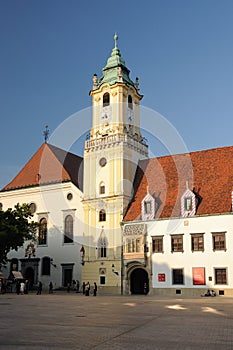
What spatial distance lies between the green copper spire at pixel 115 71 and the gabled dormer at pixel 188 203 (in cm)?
1502

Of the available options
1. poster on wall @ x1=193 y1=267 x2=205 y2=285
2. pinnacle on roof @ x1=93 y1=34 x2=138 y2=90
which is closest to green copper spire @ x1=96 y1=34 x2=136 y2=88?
pinnacle on roof @ x1=93 y1=34 x2=138 y2=90

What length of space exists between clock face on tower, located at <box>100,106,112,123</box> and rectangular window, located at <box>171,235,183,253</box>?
1511 cm

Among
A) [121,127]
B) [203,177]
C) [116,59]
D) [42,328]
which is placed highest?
[116,59]

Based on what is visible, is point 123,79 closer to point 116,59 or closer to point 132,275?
point 116,59

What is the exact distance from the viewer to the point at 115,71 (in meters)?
47.3

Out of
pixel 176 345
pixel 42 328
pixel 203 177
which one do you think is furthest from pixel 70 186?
pixel 176 345

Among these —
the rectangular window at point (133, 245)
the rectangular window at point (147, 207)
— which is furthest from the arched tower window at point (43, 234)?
the rectangular window at point (147, 207)

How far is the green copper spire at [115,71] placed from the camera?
46.7 meters

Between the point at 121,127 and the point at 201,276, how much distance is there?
1720cm

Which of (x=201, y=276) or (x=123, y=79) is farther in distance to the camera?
(x=123, y=79)

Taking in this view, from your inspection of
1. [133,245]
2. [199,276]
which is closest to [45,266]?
[133,245]

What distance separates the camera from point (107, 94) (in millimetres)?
46906

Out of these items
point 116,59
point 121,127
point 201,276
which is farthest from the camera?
point 116,59

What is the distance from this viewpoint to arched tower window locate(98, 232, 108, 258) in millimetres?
41906
